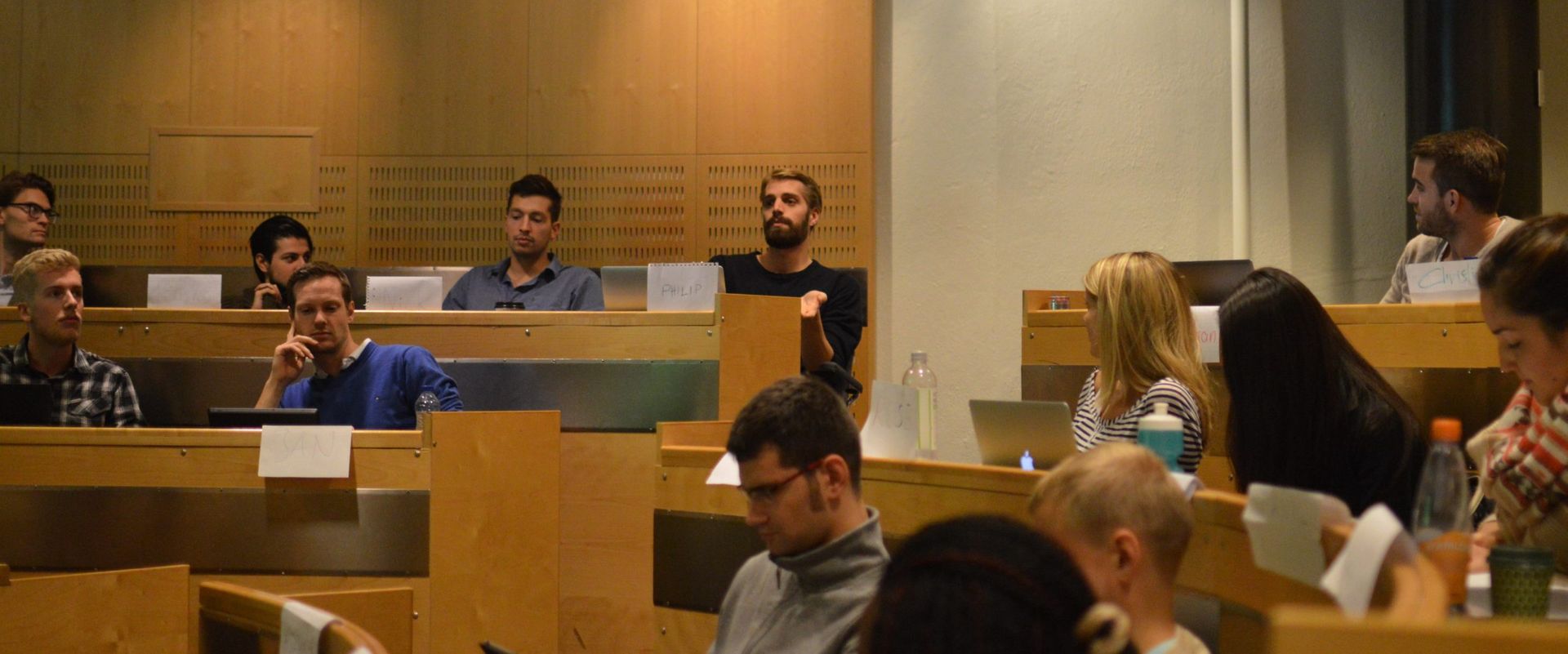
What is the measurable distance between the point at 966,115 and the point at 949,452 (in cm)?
149

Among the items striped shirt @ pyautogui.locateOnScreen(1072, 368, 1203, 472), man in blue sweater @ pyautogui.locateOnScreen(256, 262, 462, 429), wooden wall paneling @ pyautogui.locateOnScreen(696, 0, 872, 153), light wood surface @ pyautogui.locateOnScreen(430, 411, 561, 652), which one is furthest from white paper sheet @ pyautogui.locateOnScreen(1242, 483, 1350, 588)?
wooden wall paneling @ pyautogui.locateOnScreen(696, 0, 872, 153)

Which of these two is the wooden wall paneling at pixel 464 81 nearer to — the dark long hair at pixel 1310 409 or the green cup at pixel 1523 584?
the dark long hair at pixel 1310 409

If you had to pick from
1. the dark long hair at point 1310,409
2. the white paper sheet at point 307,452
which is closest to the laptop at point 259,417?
the white paper sheet at point 307,452

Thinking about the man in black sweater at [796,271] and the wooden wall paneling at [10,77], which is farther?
the wooden wall paneling at [10,77]

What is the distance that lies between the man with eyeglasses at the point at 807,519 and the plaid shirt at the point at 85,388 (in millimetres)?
2627

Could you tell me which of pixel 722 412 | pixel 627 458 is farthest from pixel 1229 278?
pixel 627 458

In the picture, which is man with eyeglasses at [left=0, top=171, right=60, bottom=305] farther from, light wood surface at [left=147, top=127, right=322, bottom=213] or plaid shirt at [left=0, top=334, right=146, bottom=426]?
plaid shirt at [left=0, top=334, right=146, bottom=426]

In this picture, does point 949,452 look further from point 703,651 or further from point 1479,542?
point 1479,542

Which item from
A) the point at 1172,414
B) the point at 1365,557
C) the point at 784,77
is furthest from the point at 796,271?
the point at 1365,557

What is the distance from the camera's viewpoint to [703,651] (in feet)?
9.65

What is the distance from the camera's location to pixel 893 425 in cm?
280

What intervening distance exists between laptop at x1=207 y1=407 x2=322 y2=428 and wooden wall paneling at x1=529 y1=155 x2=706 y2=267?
2.96 m

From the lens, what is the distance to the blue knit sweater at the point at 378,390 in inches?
143

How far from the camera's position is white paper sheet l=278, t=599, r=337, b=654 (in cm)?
159
